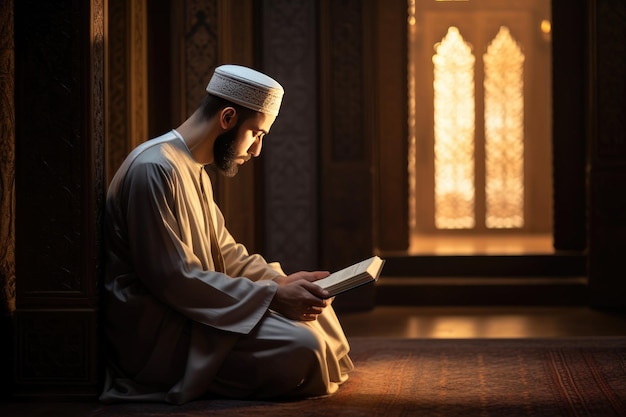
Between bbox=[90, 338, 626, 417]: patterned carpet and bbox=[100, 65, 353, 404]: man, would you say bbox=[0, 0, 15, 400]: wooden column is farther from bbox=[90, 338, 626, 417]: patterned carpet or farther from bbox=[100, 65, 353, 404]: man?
bbox=[90, 338, 626, 417]: patterned carpet

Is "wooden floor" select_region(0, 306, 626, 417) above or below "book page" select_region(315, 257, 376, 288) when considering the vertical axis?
below

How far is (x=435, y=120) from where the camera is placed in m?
10.6

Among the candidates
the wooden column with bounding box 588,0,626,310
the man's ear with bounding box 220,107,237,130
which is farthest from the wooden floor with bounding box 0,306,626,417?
the man's ear with bounding box 220,107,237,130

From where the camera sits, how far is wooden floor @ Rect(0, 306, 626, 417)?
6230 mm

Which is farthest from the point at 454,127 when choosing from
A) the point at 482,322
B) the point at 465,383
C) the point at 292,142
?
the point at 465,383

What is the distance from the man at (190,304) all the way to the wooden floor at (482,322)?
6.38ft

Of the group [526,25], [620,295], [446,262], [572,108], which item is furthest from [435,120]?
[620,295]

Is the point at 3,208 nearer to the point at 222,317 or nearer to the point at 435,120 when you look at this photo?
the point at 222,317

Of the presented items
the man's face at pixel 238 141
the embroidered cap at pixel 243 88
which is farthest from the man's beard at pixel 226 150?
the embroidered cap at pixel 243 88

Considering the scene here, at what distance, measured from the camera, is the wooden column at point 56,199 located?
168 inches

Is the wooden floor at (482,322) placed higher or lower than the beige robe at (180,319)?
lower

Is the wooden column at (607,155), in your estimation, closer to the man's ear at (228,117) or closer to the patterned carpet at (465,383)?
the patterned carpet at (465,383)

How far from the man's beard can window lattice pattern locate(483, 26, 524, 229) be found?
6.49 metres

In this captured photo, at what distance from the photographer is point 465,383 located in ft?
15.1
